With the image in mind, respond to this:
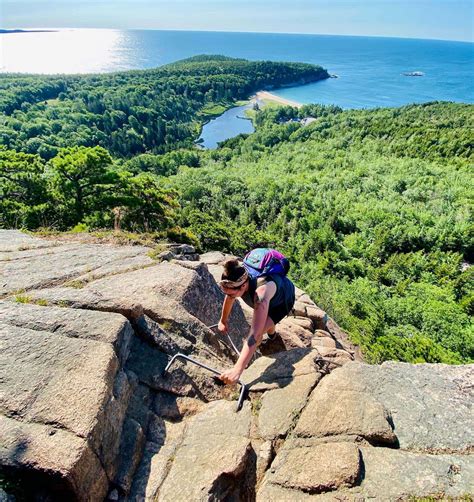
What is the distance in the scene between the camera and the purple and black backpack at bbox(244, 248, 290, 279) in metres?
5.35

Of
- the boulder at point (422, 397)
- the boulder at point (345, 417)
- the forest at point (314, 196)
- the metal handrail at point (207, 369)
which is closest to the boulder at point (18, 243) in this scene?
the forest at point (314, 196)

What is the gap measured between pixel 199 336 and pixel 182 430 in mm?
1824

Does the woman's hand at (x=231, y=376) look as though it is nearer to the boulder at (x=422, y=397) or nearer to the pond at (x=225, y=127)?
the boulder at (x=422, y=397)

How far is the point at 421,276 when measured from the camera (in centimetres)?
3416

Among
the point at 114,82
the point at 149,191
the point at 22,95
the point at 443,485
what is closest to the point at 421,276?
the point at 149,191

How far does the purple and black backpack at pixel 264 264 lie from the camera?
535cm

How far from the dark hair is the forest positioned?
7785 millimetres

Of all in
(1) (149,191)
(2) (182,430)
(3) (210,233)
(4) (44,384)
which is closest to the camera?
(4) (44,384)

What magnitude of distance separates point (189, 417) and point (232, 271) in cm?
197

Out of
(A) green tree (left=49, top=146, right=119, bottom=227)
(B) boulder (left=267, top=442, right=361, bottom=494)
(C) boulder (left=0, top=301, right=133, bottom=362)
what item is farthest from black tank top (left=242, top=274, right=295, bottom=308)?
(A) green tree (left=49, top=146, right=119, bottom=227)

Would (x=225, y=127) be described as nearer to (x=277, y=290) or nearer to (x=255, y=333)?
(x=277, y=290)

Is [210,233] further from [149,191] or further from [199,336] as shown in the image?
[199,336]

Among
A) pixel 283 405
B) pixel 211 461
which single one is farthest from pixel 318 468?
pixel 211 461

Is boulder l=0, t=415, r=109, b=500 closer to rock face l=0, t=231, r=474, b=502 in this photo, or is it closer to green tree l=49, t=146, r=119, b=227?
rock face l=0, t=231, r=474, b=502
